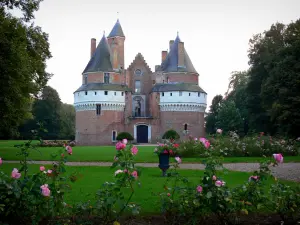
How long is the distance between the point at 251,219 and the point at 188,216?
51.7 inches

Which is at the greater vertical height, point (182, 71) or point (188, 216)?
point (182, 71)

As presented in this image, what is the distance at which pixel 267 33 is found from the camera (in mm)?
39531

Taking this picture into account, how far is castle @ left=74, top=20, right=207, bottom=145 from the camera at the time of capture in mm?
45344

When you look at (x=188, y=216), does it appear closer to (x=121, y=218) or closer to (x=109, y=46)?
(x=121, y=218)

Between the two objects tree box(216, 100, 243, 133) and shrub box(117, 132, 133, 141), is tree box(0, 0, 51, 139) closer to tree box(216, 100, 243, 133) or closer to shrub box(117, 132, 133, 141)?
shrub box(117, 132, 133, 141)

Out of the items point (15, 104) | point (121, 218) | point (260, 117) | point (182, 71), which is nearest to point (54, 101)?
point (182, 71)

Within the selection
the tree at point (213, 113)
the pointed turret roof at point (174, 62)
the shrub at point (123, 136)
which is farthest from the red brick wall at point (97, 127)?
the tree at point (213, 113)

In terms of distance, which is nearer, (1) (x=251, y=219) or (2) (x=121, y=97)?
(1) (x=251, y=219)

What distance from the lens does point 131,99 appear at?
48031mm

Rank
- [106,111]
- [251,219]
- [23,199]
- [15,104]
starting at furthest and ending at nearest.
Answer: [106,111], [15,104], [251,219], [23,199]

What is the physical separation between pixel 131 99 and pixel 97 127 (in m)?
6.43

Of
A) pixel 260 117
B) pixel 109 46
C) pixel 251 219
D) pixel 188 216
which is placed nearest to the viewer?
pixel 188 216

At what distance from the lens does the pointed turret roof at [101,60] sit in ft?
152

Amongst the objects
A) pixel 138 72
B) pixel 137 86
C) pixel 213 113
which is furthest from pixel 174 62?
pixel 213 113
